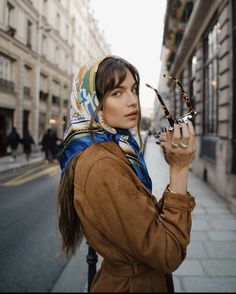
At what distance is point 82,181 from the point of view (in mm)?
1132

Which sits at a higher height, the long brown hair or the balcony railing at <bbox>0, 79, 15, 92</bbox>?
the balcony railing at <bbox>0, 79, 15, 92</bbox>

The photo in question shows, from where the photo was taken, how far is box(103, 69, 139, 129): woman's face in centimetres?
125

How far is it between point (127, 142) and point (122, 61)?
13.0 inches

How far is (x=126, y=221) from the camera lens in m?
1.06

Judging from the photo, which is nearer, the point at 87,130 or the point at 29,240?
the point at 87,130

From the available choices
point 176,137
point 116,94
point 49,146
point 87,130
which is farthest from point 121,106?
point 49,146

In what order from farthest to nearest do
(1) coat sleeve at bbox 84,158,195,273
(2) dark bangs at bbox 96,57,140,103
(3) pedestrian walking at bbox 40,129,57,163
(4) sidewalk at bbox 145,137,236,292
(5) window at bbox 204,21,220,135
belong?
(3) pedestrian walking at bbox 40,129,57,163, (5) window at bbox 204,21,220,135, (4) sidewalk at bbox 145,137,236,292, (2) dark bangs at bbox 96,57,140,103, (1) coat sleeve at bbox 84,158,195,273

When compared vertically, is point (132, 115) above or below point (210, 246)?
above

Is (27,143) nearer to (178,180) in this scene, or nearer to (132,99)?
(132,99)

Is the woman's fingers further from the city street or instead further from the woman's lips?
the city street

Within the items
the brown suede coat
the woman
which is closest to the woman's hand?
the woman

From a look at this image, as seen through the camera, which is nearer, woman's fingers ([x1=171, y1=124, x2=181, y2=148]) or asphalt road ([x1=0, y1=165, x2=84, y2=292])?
woman's fingers ([x1=171, y1=124, x2=181, y2=148])

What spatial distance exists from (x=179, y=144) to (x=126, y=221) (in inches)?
12.5

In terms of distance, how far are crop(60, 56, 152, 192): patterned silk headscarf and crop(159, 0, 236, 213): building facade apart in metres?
5.72
